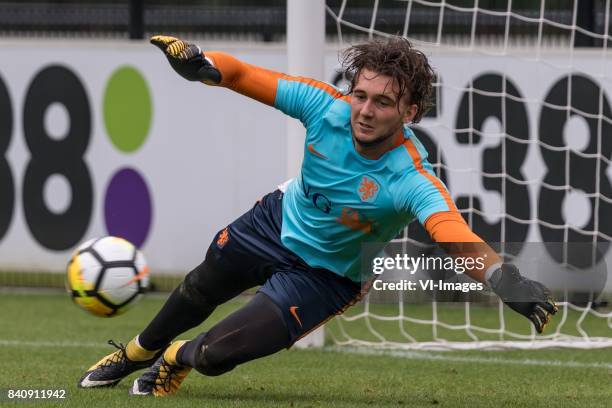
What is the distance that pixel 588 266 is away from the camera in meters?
9.57

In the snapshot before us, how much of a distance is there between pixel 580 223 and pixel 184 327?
4.82 metres

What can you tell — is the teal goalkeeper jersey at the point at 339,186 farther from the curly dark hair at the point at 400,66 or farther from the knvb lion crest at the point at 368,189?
the curly dark hair at the point at 400,66

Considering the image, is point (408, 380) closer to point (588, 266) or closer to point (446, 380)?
point (446, 380)

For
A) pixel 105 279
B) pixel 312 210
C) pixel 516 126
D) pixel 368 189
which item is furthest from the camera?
pixel 516 126

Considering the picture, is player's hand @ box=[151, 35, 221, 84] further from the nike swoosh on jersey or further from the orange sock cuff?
the orange sock cuff

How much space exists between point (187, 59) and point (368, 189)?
1.00 m

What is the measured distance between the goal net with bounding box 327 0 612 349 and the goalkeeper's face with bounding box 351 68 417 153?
13.5 feet

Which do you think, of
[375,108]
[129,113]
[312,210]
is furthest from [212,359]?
[129,113]

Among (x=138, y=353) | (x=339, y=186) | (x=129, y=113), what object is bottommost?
(x=138, y=353)

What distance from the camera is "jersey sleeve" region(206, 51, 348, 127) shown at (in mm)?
5598

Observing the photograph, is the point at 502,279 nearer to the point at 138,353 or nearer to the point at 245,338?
the point at 245,338

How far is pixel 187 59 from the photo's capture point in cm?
535

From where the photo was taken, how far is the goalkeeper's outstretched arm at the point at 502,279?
479cm

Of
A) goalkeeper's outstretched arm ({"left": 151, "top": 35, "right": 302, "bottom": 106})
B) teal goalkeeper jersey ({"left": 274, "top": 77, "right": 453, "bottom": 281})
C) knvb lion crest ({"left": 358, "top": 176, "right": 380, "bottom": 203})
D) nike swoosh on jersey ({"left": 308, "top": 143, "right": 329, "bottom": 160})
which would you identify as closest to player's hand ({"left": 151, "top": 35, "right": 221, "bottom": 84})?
goalkeeper's outstretched arm ({"left": 151, "top": 35, "right": 302, "bottom": 106})
